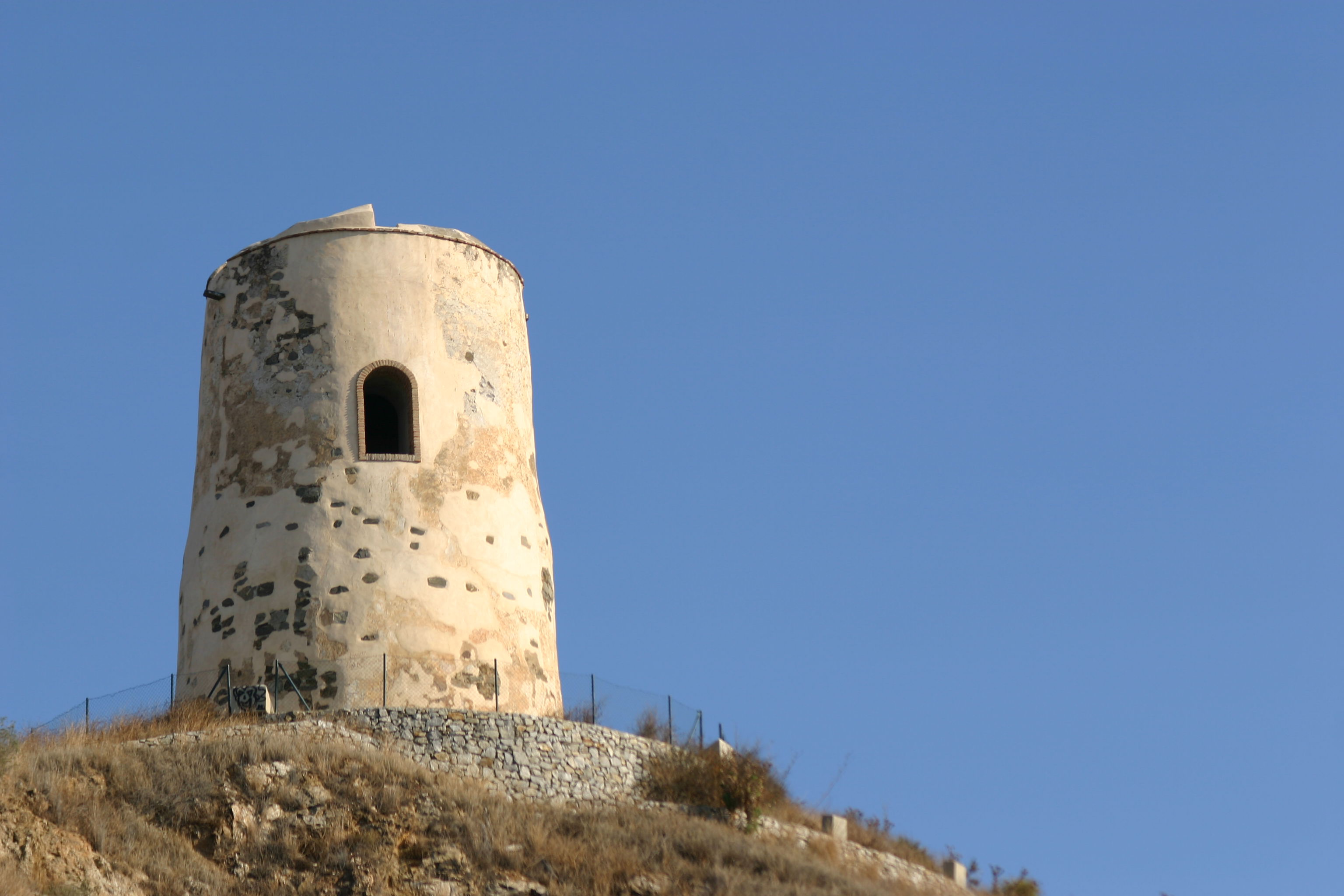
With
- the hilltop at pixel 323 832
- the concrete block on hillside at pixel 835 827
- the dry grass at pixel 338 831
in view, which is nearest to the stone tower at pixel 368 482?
the hilltop at pixel 323 832

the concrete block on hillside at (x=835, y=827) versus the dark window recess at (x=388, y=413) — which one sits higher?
the dark window recess at (x=388, y=413)

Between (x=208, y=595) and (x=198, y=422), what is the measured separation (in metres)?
3.03

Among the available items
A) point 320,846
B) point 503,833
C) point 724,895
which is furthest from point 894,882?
point 320,846

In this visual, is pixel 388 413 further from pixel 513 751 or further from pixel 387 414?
pixel 513 751

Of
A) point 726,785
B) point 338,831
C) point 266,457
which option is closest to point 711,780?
point 726,785

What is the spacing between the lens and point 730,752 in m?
27.4

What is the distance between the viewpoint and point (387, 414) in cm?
3058

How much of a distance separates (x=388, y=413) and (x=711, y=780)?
779 centimetres

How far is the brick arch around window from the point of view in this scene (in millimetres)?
28453

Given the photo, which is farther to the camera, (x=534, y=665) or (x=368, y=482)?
(x=534, y=665)

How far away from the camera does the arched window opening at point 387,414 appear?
28.5 metres

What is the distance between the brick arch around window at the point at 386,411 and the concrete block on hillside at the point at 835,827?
7.39 m

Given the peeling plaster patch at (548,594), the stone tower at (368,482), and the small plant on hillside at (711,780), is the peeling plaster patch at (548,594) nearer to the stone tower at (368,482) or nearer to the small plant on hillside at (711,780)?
the stone tower at (368,482)

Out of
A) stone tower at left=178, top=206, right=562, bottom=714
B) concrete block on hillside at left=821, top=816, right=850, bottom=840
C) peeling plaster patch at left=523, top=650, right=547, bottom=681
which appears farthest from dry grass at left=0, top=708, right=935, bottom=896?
peeling plaster patch at left=523, top=650, right=547, bottom=681
